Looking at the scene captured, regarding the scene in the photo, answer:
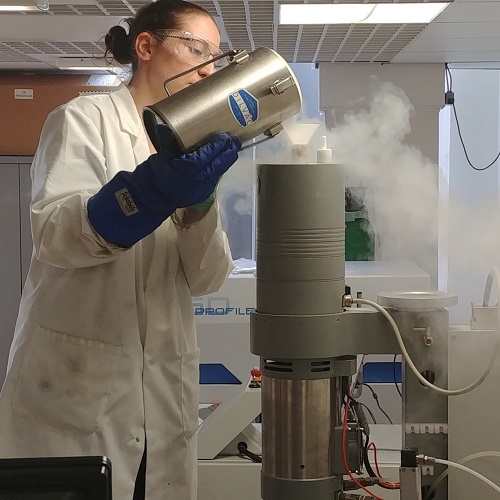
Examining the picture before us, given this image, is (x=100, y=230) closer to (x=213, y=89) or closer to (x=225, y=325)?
(x=213, y=89)

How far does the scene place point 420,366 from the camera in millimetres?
1212

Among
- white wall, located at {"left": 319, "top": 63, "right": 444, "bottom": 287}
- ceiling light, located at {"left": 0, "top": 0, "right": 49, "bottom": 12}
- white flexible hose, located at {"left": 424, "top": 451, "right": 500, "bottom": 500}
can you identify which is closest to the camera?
white flexible hose, located at {"left": 424, "top": 451, "right": 500, "bottom": 500}

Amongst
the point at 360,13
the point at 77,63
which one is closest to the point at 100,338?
the point at 360,13

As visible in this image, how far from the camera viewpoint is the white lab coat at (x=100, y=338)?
1.35m

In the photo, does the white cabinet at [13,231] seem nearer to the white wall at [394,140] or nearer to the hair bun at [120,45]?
the white wall at [394,140]

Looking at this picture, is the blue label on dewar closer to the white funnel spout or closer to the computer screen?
the white funnel spout

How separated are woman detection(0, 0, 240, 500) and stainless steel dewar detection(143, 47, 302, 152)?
0.05 m

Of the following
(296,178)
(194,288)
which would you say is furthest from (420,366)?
(194,288)

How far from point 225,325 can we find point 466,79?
3078 millimetres

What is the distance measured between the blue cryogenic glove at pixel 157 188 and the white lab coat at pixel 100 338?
0.36ft

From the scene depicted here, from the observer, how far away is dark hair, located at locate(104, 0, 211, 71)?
56.1 inches

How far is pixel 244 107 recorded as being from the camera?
1226 mm

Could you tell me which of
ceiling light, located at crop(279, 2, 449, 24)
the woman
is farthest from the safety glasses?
ceiling light, located at crop(279, 2, 449, 24)

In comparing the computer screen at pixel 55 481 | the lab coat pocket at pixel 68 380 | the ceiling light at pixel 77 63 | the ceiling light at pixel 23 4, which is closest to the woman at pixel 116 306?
the lab coat pocket at pixel 68 380
